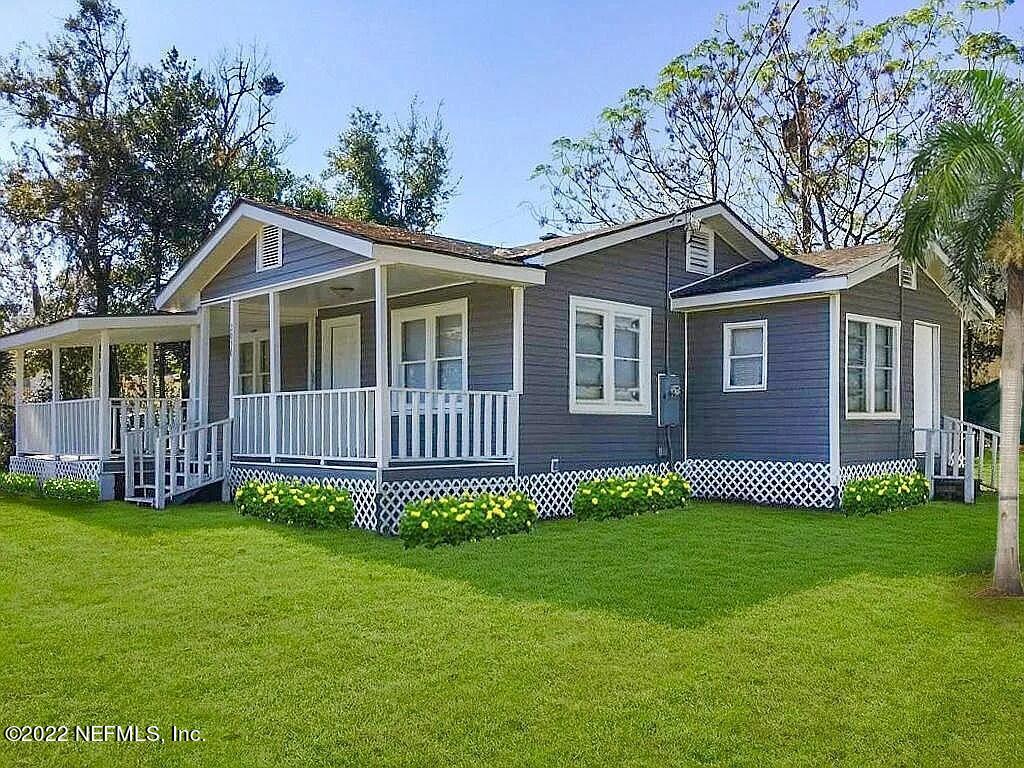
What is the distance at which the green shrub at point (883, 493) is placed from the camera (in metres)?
11.9

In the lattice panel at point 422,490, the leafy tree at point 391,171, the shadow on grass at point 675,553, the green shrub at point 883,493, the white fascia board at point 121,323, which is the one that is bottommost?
the shadow on grass at point 675,553

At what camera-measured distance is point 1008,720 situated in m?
4.61

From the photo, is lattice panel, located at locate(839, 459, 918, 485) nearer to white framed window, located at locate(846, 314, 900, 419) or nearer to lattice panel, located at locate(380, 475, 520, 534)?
white framed window, located at locate(846, 314, 900, 419)

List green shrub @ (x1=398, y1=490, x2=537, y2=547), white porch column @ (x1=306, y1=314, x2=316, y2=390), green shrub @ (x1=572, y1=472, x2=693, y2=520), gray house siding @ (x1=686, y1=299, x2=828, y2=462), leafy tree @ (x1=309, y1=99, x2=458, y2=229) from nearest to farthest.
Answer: green shrub @ (x1=398, y1=490, x2=537, y2=547) < green shrub @ (x1=572, y1=472, x2=693, y2=520) < gray house siding @ (x1=686, y1=299, x2=828, y2=462) < white porch column @ (x1=306, y1=314, x2=316, y2=390) < leafy tree @ (x1=309, y1=99, x2=458, y2=229)

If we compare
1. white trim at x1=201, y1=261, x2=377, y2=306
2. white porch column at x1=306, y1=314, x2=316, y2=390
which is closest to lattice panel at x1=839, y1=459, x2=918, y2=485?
white trim at x1=201, y1=261, x2=377, y2=306

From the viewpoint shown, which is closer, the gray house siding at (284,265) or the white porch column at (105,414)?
the gray house siding at (284,265)

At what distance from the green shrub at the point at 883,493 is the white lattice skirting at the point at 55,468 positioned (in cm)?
1089

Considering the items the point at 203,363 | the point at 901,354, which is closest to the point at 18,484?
the point at 203,363

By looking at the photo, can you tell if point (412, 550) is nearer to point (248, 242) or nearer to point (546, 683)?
point (546, 683)

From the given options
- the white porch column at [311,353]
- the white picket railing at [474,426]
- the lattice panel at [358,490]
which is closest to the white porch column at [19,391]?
the white porch column at [311,353]

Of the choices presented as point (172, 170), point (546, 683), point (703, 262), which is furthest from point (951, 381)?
point (172, 170)

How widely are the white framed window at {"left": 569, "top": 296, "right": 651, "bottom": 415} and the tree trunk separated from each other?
228 inches

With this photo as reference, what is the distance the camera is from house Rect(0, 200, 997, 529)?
36.3 ft

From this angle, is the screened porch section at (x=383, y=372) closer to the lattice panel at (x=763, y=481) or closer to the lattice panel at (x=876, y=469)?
the lattice panel at (x=763, y=481)
